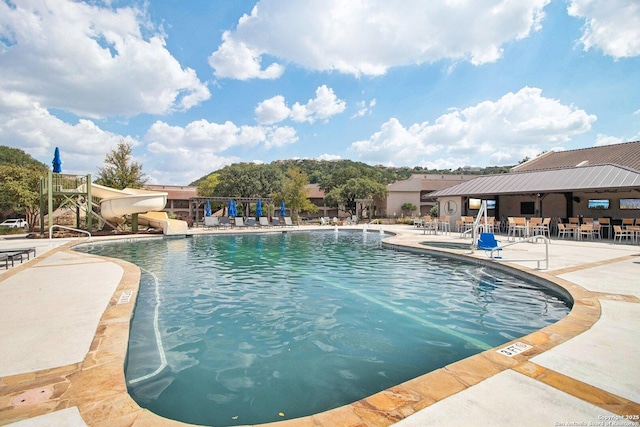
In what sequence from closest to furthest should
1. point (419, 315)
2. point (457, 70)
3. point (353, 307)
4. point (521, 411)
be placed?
point (521, 411) → point (419, 315) → point (353, 307) → point (457, 70)

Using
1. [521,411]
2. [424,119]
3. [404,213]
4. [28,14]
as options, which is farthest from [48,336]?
[404,213]

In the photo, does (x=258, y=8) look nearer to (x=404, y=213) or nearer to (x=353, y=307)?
(x=353, y=307)

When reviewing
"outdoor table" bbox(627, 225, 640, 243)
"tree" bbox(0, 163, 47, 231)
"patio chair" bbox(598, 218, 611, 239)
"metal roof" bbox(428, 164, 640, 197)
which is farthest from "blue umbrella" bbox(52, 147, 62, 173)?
"patio chair" bbox(598, 218, 611, 239)

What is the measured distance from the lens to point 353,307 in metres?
5.48

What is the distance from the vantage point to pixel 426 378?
2.57m

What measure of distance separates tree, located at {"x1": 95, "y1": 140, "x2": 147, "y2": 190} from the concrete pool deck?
2396cm

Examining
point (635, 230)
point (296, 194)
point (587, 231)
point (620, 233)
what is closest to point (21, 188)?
point (296, 194)

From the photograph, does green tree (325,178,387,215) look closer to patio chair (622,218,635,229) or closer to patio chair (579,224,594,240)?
patio chair (579,224,594,240)

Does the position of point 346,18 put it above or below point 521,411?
above

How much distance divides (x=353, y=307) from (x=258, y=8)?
11.9m

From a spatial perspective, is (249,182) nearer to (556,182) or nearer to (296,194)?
(296,194)

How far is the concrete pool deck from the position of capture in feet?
6.73

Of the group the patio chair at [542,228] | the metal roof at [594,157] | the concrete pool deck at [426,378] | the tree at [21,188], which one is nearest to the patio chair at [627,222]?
the patio chair at [542,228]

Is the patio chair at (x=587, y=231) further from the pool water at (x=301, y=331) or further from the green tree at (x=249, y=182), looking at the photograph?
the green tree at (x=249, y=182)
